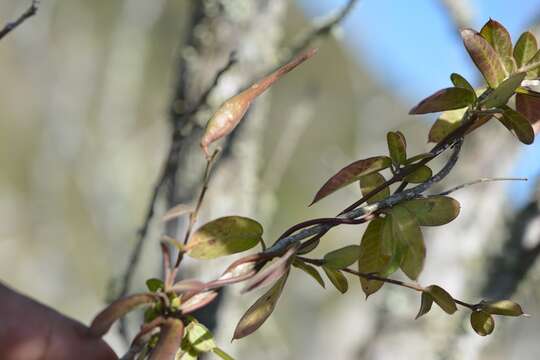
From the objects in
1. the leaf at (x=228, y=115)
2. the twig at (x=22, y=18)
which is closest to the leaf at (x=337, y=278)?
the leaf at (x=228, y=115)

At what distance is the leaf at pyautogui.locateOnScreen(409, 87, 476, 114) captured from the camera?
1.36 feet

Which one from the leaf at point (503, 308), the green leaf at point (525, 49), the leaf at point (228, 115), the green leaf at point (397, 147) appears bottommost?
the leaf at point (503, 308)

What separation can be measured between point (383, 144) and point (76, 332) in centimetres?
199

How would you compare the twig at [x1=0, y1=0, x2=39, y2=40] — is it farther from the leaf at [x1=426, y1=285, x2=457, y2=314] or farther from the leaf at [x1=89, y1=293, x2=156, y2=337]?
the leaf at [x1=426, y1=285, x2=457, y2=314]

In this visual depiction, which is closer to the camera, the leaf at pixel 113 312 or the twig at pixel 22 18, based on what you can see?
the leaf at pixel 113 312

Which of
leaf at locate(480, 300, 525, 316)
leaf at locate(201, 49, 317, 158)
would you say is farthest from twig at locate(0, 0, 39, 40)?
leaf at locate(480, 300, 525, 316)

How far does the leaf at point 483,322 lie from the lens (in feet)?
1.37

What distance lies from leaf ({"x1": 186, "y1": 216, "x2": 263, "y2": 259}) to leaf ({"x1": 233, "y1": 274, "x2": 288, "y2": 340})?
0.03 m

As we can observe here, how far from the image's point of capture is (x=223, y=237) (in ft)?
1.34

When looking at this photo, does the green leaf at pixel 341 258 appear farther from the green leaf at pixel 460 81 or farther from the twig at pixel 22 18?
the twig at pixel 22 18

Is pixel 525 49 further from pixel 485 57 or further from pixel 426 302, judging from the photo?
pixel 426 302

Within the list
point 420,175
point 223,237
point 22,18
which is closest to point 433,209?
point 420,175

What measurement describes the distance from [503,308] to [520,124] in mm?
117

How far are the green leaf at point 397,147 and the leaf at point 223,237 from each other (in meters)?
0.10
